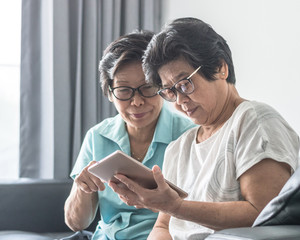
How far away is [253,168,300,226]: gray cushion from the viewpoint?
39.9 inches

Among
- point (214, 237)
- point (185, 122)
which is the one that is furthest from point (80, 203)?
point (214, 237)

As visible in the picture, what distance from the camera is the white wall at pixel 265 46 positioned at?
2109mm

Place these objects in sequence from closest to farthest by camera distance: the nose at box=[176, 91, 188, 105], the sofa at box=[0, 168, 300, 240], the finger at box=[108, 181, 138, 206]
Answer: the finger at box=[108, 181, 138, 206], the nose at box=[176, 91, 188, 105], the sofa at box=[0, 168, 300, 240]

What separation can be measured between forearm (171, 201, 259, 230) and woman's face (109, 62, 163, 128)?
72 centimetres

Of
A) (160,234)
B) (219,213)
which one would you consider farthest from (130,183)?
(160,234)

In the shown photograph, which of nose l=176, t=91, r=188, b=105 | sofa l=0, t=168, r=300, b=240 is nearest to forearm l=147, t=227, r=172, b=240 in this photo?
nose l=176, t=91, r=188, b=105

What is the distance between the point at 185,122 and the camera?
2.16 metres

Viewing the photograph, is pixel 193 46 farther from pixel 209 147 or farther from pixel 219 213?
pixel 219 213

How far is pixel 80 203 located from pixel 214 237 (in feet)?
3.80

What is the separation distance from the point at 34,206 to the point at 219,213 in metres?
1.42

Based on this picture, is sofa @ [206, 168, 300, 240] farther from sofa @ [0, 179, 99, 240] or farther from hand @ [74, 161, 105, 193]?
sofa @ [0, 179, 99, 240]

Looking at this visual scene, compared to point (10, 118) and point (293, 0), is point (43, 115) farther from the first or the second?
point (293, 0)

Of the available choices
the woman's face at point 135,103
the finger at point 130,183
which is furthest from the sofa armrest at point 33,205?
the finger at point 130,183

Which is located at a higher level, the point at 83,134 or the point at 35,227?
the point at 83,134
